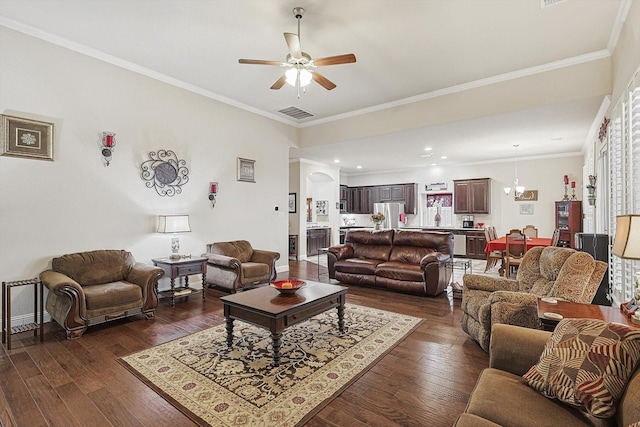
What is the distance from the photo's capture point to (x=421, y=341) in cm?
325

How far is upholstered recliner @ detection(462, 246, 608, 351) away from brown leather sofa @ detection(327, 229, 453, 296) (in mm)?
1512

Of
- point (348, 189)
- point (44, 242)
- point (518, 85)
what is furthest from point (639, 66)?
point (348, 189)

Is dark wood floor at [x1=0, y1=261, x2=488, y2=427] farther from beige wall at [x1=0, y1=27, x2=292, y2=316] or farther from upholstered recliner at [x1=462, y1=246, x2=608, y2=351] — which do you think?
beige wall at [x1=0, y1=27, x2=292, y2=316]

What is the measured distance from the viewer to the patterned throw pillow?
1.26 m

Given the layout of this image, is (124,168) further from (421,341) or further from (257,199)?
(421,341)

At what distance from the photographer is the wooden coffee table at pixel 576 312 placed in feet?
6.50

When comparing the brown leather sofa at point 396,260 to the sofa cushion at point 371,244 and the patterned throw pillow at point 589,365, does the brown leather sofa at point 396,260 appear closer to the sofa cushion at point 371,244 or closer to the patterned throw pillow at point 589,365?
the sofa cushion at point 371,244

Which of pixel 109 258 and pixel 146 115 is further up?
pixel 146 115

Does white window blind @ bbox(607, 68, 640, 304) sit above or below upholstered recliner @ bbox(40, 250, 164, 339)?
above

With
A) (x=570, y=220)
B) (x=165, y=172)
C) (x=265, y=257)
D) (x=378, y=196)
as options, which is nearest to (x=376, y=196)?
(x=378, y=196)

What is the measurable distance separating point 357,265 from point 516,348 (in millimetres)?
3885

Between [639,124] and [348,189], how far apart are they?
9497 millimetres

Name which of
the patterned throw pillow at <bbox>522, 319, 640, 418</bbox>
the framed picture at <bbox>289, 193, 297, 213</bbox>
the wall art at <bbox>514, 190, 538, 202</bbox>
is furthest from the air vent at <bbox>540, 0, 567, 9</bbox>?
the wall art at <bbox>514, 190, 538, 202</bbox>

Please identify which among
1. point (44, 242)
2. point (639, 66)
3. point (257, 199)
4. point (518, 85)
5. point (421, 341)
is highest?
point (518, 85)
